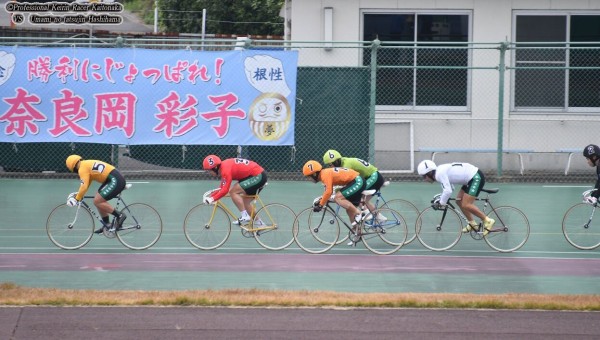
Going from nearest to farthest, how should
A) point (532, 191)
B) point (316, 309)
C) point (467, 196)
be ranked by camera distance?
point (316, 309)
point (467, 196)
point (532, 191)

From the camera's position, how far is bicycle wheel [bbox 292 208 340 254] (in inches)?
656

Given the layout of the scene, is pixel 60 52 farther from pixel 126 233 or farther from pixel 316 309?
pixel 316 309

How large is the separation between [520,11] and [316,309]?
15.5 metres

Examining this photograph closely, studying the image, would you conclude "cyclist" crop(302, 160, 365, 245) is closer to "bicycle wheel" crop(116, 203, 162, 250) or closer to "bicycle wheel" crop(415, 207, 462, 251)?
"bicycle wheel" crop(415, 207, 462, 251)

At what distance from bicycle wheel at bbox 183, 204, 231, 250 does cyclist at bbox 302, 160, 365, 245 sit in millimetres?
1436

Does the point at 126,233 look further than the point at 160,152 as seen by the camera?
No

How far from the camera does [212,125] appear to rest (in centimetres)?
2431

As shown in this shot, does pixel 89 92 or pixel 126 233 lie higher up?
pixel 89 92

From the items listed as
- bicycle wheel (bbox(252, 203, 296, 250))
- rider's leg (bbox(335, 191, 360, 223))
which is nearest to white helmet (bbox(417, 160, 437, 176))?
rider's leg (bbox(335, 191, 360, 223))

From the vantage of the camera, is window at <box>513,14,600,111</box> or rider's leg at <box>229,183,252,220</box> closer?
rider's leg at <box>229,183,252,220</box>

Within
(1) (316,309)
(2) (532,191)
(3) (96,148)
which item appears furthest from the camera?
(3) (96,148)

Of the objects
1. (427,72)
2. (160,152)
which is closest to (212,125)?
(160,152)

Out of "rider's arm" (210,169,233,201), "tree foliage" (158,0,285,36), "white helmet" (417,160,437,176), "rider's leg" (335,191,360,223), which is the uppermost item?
"tree foliage" (158,0,285,36)

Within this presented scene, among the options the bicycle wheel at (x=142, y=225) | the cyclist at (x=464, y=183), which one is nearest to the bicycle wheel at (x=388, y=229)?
the cyclist at (x=464, y=183)
